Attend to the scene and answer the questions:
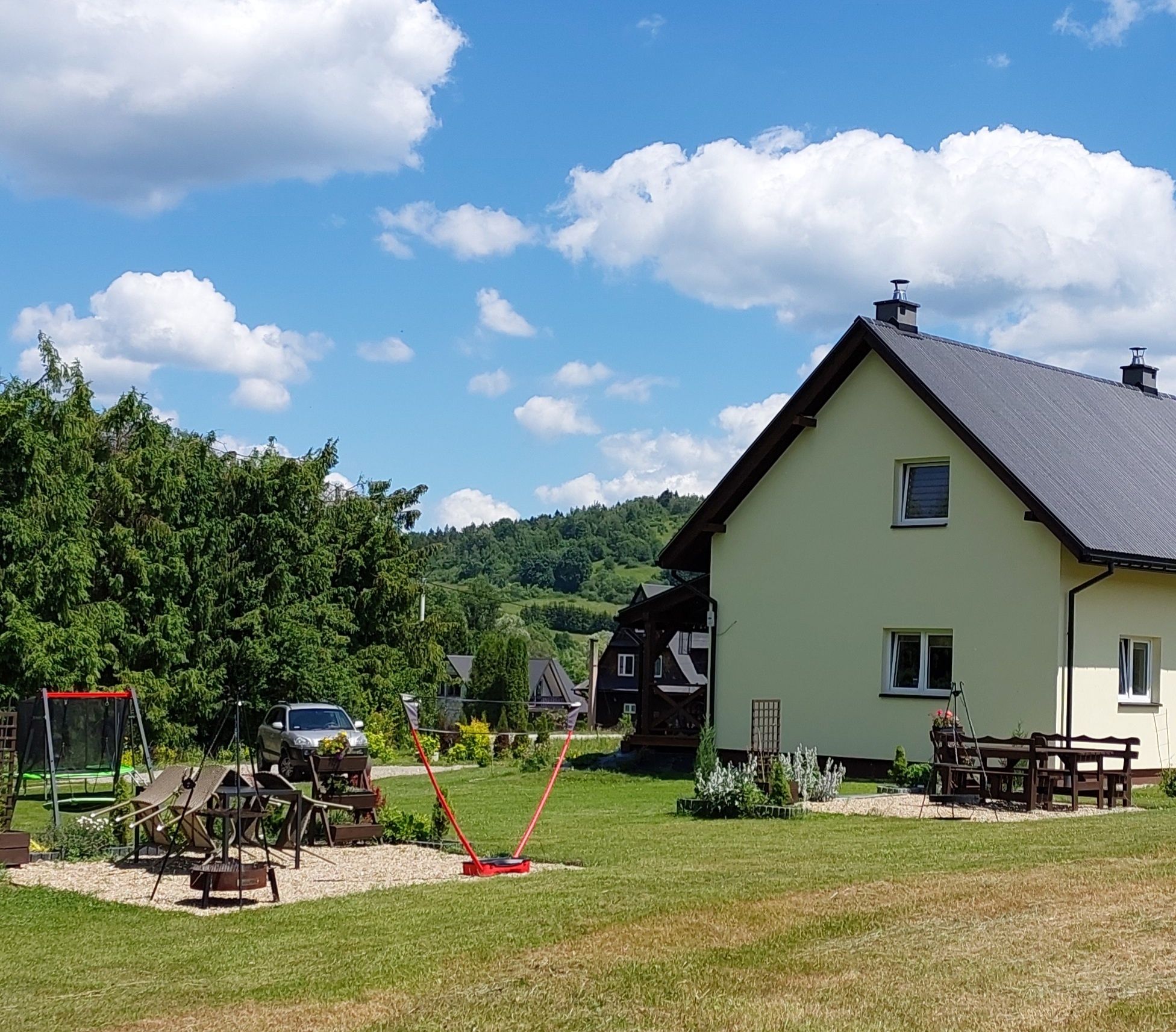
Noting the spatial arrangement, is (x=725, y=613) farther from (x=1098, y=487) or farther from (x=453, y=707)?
(x=453, y=707)

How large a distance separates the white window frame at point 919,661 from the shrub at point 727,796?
6.91 metres

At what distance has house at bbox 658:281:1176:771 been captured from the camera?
2281 cm

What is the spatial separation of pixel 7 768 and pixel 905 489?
14.6 m

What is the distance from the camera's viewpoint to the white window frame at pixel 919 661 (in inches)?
940

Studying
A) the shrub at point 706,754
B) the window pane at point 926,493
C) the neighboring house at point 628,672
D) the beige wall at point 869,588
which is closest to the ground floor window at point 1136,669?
the beige wall at point 869,588

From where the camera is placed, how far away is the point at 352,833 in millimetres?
15258

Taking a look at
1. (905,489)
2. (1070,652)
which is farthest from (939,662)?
(905,489)

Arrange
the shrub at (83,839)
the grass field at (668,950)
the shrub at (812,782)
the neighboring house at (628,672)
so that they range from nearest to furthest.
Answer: the grass field at (668,950)
the shrub at (83,839)
the shrub at (812,782)
the neighboring house at (628,672)

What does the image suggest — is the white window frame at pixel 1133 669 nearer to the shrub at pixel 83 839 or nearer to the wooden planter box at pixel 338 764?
the wooden planter box at pixel 338 764

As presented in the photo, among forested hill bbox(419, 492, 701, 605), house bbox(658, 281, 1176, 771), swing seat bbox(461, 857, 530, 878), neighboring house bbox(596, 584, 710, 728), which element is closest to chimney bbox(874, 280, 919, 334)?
house bbox(658, 281, 1176, 771)

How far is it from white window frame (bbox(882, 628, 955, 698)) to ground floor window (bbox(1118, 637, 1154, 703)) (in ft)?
8.93

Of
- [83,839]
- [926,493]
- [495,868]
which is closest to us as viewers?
[495,868]

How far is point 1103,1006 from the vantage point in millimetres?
7863

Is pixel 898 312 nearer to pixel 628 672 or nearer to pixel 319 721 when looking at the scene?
pixel 319 721
